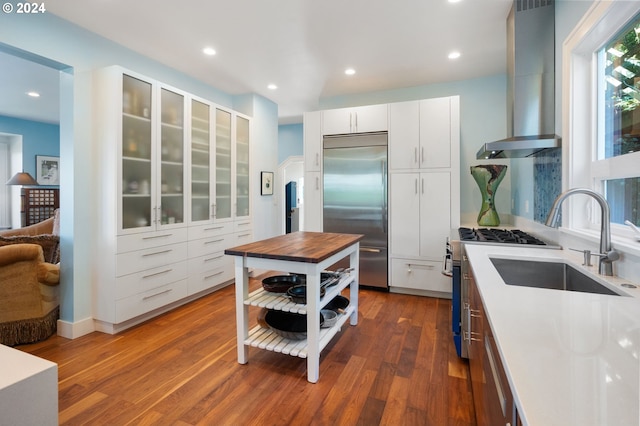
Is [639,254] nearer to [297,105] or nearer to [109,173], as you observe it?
[109,173]

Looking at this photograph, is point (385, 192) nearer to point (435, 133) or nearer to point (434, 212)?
point (434, 212)

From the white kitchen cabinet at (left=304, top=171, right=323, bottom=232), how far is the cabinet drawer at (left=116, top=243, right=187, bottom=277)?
5.12 ft

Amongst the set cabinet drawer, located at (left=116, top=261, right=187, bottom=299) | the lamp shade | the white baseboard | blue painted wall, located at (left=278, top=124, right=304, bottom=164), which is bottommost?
the white baseboard

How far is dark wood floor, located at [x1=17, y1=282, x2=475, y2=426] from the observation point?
1.67 meters

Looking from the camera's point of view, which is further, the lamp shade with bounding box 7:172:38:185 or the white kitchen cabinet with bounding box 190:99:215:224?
the lamp shade with bounding box 7:172:38:185

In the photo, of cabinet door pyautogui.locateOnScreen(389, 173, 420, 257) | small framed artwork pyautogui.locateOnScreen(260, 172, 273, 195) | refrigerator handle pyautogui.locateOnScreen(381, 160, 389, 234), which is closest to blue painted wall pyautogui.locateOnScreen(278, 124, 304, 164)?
small framed artwork pyautogui.locateOnScreen(260, 172, 273, 195)

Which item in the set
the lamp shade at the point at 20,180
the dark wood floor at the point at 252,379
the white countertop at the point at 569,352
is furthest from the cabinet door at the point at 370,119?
the lamp shade at the point at 20,180

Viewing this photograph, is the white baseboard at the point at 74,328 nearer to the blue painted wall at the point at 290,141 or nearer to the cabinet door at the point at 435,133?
the cabinet door at the point at 435,133

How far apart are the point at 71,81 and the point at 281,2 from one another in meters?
1.86

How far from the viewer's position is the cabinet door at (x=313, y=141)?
404cm

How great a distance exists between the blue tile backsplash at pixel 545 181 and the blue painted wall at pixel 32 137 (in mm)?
7846

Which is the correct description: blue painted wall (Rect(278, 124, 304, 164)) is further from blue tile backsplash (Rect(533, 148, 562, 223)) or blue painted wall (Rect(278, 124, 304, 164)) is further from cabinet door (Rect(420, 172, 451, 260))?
blue tile backsplash (Rect(533, 148, 562, 223))

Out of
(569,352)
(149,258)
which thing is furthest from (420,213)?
(569,352)

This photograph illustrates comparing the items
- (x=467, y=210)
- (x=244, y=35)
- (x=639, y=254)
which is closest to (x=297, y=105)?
(x=244, y=35)
